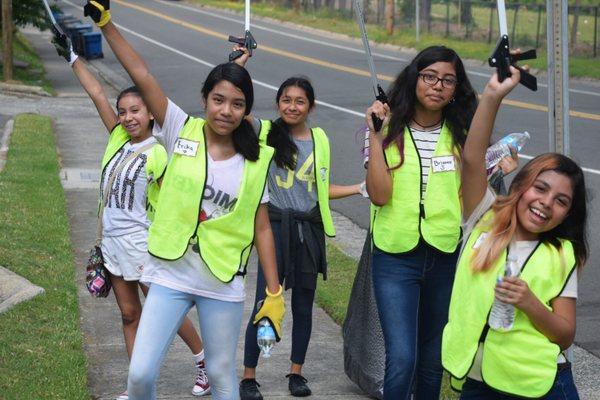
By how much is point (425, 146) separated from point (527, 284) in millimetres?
1441

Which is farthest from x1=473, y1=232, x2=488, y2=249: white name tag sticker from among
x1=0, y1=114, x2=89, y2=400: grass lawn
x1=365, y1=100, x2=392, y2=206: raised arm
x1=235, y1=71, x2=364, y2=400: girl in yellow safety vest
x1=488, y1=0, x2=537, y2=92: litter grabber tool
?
x1=0, y1=114, x2=89, y2=400: grass lawn

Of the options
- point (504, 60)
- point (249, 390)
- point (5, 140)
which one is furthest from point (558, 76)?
point (5, 140)

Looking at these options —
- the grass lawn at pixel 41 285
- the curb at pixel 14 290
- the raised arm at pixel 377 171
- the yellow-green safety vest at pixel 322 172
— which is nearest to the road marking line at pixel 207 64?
the grass lawn at pixel 41 285

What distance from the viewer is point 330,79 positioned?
26.3 m

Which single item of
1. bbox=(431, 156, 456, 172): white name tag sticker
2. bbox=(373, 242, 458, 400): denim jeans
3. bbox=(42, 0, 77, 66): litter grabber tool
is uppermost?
bbox=(42, 0, 77, 66): litter grabber tool

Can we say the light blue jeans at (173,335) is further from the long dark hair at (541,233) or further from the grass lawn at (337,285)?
the grass lawn at (337,285)

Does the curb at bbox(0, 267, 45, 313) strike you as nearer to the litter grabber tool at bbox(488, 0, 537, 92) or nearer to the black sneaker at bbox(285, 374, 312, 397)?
the black sneaker at bbox(285, 374, 312, 397)

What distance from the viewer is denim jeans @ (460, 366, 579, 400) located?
4.09 metres

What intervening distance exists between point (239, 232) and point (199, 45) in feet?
103

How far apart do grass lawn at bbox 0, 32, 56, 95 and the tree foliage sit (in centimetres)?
117

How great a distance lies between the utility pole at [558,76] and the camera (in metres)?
5.12

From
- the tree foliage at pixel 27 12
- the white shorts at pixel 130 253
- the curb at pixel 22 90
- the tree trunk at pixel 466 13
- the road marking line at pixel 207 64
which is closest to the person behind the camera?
the white shorts at pixel 130 253

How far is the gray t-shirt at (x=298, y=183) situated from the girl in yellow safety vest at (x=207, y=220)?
134 centimetres

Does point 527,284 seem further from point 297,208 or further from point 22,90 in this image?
point 22,90
